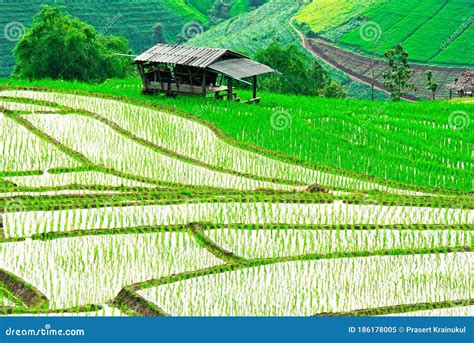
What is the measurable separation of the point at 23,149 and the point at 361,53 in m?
51.4

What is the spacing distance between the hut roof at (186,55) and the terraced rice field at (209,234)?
3.21 metres

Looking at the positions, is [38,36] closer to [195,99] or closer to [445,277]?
[195,99]

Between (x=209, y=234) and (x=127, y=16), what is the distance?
2915 inches

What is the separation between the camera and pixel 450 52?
62.7 meters

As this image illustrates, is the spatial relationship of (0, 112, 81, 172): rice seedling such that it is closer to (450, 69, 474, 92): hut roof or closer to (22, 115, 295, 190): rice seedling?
(22, 115, 295, 190): rice seedling

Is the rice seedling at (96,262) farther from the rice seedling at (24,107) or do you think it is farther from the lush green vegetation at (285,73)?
the lush green vegetation at (285,73)

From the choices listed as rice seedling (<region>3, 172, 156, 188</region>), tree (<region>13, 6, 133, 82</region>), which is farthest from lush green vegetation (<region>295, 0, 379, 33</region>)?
rice seedling (<region>3, 172, 156, 188</region>)

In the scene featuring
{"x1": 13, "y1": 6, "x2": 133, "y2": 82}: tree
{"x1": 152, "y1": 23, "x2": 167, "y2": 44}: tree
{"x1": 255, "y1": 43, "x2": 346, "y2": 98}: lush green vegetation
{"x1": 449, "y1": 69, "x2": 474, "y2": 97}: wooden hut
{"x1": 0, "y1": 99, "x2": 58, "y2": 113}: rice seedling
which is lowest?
A: {"x1": 449, "y1": 69, "x2": 474, "y2": 97}: wooden hut

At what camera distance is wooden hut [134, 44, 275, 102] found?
20.7m

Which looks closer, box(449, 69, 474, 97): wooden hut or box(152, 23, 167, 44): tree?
box(449, 69, 474, 97): wooden hut

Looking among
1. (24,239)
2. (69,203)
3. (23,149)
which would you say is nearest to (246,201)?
(69,203)

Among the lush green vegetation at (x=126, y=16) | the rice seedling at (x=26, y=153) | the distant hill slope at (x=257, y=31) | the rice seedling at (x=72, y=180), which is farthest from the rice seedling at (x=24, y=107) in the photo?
the lush green vegetation at (x=126, y=16)

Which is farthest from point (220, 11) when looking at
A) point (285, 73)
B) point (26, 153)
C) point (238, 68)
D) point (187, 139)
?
point (26, 153)

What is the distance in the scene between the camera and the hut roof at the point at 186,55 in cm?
2053
